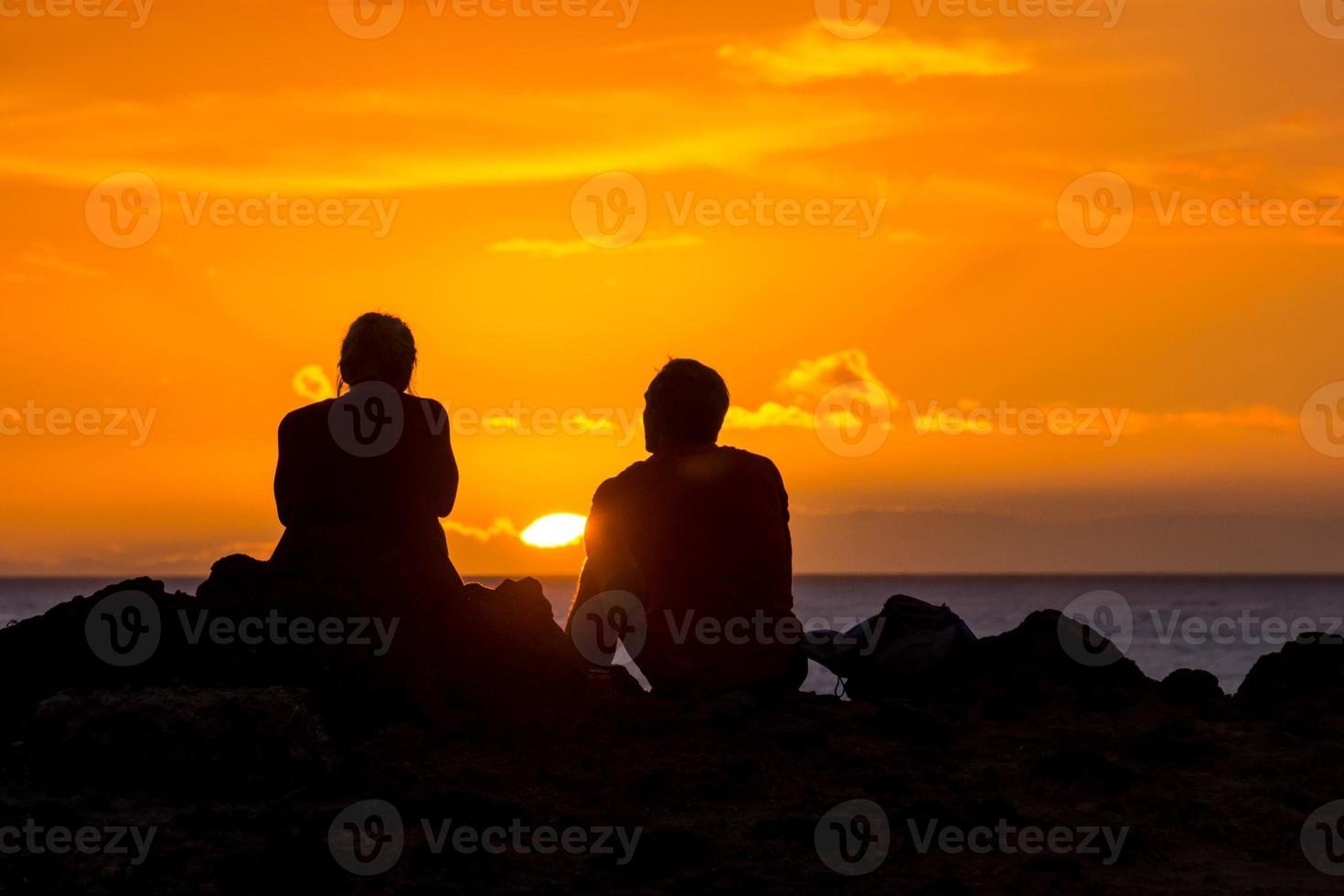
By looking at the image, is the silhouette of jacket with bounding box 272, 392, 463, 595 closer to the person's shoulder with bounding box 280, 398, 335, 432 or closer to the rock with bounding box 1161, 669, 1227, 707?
the person's shoulder with bounding box 280, 398, 335, 432

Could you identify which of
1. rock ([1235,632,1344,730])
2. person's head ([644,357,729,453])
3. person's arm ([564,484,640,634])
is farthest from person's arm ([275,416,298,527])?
rock ([1235,632,1344,730])

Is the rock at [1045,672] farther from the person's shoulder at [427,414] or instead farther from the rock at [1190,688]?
the person's shoulder at [427,414]

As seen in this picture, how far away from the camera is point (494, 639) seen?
8398mm

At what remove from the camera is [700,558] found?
8562 millimetres

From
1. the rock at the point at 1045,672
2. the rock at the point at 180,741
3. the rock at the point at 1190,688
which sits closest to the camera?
the rock at the point at 180,741

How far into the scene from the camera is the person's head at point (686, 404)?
28.2ft

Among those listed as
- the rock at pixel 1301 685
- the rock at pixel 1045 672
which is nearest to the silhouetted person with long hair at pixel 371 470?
the rock at pixel 1045 672

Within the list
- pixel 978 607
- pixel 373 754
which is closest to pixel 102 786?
pixel 373 754

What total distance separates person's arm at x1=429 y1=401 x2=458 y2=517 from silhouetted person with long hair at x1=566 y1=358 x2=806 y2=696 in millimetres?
778

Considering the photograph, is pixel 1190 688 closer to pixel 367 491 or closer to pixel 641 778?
pixel 641 778

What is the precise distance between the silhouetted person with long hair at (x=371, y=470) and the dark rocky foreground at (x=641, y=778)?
701 millimetres

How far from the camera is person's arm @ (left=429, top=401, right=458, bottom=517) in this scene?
863 cm

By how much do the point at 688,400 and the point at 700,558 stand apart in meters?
0.85

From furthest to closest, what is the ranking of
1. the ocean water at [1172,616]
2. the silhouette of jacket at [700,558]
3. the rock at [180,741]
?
the ocean water at [1172,616] < the silhouette of jacket at [700,558] < the rock at [180,741]
